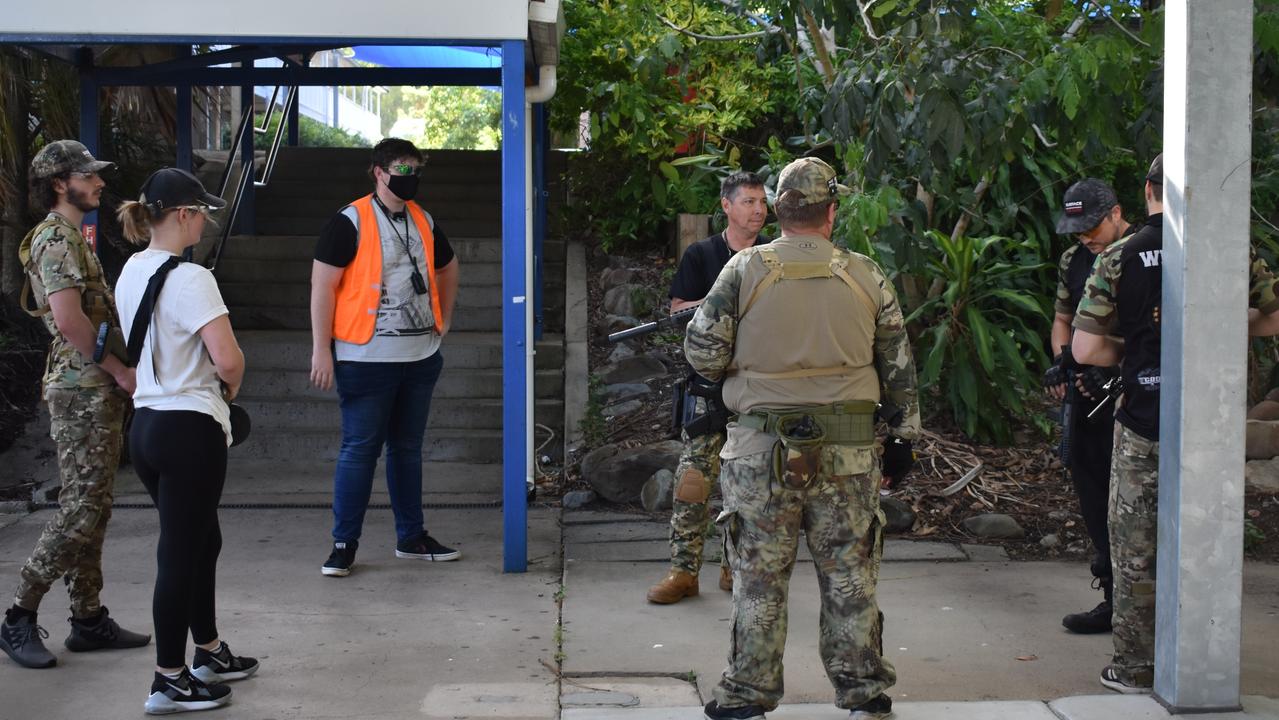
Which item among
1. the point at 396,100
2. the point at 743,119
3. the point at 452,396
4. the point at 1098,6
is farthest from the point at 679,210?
the point at 396,100

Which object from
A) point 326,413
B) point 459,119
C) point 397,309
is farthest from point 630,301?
point 459,119

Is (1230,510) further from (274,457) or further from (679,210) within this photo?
(679,210)

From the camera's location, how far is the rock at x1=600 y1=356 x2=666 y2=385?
28.6 feet

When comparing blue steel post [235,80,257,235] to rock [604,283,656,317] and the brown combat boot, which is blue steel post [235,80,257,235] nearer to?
rock [604,283,656,317]

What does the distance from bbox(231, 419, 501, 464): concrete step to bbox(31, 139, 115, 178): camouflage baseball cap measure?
3.80 meters

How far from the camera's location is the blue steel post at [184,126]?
30.9ft

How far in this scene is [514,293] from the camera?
18.9ft

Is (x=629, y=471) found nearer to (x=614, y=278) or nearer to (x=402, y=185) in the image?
(x=402, y=185)

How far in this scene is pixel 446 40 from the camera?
18.3 ft

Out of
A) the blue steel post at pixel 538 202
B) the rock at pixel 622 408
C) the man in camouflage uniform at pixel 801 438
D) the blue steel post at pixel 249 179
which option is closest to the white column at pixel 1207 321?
the man in camouflage uniform at pixel 801 438

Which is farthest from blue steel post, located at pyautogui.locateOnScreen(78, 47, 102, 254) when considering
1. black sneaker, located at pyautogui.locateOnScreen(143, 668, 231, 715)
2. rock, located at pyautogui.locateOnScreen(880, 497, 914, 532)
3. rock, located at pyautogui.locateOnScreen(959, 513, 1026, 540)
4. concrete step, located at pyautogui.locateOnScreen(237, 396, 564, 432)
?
rock, located at pyautogui.locateOnScreen(959, 513, 1026, 540)

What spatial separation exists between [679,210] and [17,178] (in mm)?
4861

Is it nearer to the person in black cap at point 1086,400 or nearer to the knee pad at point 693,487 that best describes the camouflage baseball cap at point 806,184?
the person in black cap at point 1086,400

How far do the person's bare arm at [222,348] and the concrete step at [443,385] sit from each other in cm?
448
